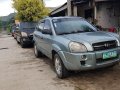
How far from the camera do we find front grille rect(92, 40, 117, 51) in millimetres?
6785

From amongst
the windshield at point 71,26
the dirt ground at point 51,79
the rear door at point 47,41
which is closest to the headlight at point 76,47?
the dirt ground at point 51,79

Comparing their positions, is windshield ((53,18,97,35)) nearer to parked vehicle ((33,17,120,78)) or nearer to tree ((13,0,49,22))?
parked vehicle ((33,17,120,78))

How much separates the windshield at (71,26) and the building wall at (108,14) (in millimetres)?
11131

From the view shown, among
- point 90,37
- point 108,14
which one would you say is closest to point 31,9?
point 108,14

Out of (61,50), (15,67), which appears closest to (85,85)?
(61,50)

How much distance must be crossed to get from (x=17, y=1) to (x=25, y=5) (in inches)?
39.3

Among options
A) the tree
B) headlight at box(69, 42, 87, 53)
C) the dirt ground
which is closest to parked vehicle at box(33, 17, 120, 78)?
headlight at box(69, 42, 87, 53)

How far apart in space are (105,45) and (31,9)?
19.0 m

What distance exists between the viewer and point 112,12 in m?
19.9

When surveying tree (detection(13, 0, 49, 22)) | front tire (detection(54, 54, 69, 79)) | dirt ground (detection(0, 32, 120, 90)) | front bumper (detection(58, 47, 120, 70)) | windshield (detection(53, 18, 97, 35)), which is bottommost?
dirt ground (detection(0, 32, 120, 90))

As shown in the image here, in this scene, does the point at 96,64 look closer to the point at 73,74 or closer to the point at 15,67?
the point at 73,74

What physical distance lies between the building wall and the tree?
739 centimetres

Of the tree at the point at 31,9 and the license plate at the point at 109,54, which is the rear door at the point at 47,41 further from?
the tree at the point at 31,9

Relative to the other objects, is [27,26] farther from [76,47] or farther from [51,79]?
[76,47]
